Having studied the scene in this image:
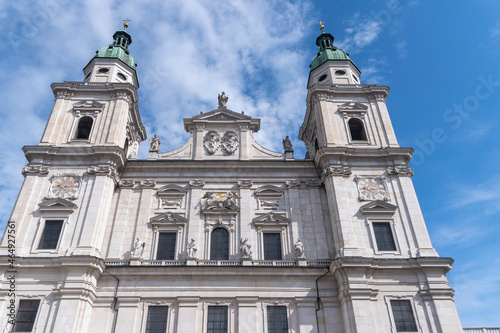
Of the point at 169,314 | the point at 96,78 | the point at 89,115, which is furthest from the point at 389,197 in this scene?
the point at 96,78

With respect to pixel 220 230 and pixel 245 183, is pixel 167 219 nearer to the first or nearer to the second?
pixel 220 230

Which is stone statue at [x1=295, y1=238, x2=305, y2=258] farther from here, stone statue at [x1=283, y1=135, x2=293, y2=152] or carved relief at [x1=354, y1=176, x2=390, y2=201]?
stone statue at [x1=283, y1=135, x2=293, y2=152]

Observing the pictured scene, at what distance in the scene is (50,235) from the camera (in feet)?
81.4

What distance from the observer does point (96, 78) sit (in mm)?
33875

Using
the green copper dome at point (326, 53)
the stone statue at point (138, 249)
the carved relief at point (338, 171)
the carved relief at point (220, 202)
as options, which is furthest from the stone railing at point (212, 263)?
the green copper dome at point (326, 53)

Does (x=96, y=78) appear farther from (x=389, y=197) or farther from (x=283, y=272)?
(x=389, y=197)

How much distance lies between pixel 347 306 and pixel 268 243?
20.9ft

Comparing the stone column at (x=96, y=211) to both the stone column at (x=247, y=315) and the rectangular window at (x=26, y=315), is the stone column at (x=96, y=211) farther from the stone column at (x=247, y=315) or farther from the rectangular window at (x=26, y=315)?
the stone column at (x=247, y=315)

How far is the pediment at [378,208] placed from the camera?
2622 cm

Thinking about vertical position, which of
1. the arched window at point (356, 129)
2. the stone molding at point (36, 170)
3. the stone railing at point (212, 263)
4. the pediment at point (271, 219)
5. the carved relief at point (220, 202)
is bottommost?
the stone railing at point (212, 263)

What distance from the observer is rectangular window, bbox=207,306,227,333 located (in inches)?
888

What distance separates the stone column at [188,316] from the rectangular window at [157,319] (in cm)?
92

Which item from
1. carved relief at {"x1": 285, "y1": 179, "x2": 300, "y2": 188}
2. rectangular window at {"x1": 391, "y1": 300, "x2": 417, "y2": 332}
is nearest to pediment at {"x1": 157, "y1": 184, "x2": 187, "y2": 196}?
carved relief at {"x1": 285, "y1": 179, "x2": 300, "y2": 188}

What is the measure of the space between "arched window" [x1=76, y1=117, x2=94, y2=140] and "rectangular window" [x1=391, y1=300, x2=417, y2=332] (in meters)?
24.7
